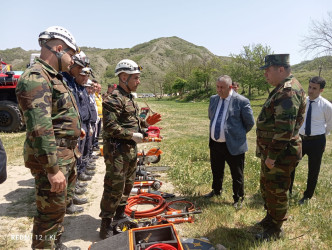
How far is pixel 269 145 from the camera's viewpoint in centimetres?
302

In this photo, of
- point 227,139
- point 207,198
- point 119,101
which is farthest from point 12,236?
point 227,139

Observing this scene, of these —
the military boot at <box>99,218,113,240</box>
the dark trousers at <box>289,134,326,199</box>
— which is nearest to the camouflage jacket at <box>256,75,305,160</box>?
the dark trousers at <box>289,134,326,199</box>

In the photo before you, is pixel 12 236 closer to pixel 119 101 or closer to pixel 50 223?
pixel 50 223

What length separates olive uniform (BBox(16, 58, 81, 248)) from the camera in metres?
2.15

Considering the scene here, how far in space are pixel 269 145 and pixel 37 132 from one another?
8.37ft

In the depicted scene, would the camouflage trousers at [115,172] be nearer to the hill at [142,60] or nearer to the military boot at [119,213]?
the military boot at [119,213]

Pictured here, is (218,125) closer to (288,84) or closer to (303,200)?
(288,84)

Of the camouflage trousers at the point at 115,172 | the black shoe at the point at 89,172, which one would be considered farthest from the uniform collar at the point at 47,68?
the black shoe at the point at 89,172

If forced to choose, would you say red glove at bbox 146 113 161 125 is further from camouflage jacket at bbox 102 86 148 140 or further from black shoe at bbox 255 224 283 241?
black shoe at bbox 255 224 283 241

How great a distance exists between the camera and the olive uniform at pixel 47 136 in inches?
84.6

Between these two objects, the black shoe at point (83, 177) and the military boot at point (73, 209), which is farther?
the black shoe at point (83, 177)

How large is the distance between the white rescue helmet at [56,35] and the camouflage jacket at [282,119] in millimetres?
2427

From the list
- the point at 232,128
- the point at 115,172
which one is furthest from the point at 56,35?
the point at 232,128

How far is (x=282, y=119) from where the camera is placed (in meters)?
2.88
